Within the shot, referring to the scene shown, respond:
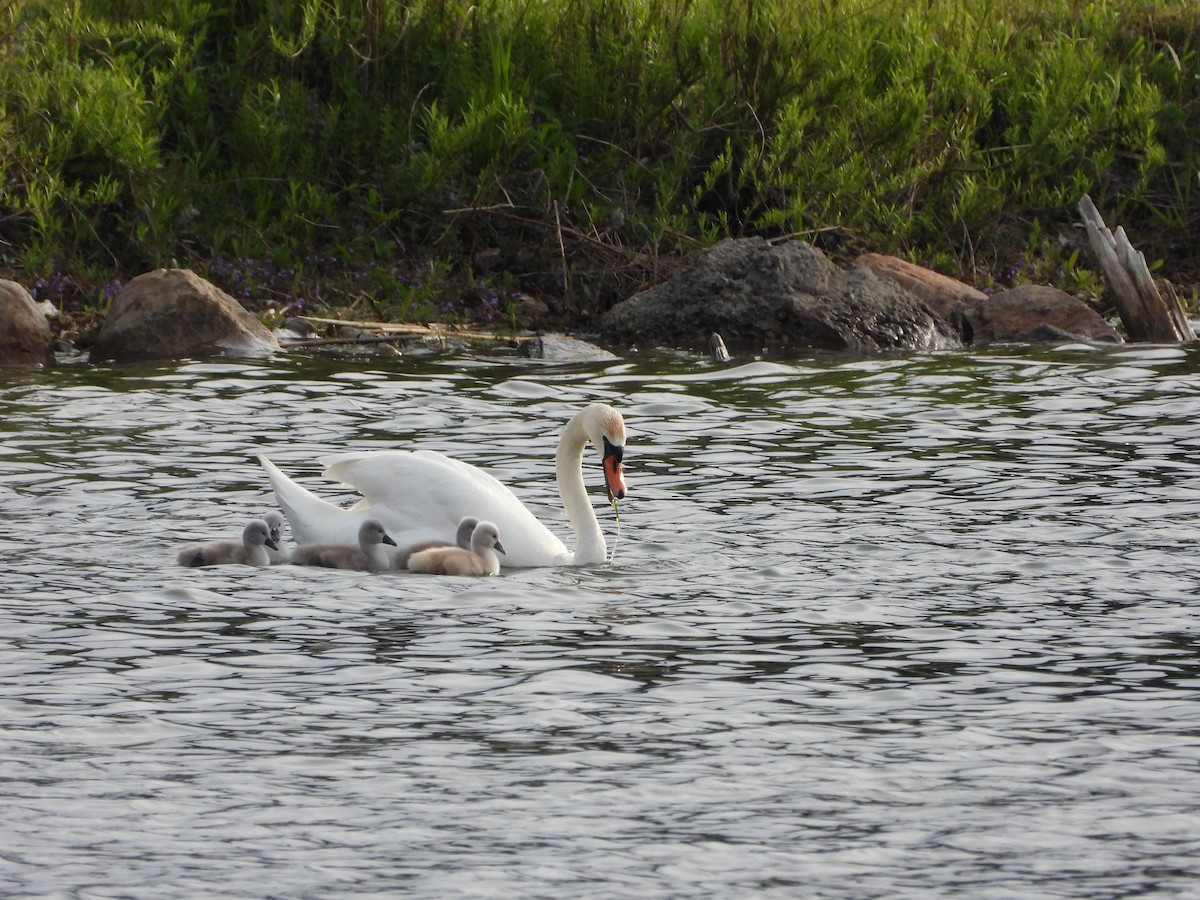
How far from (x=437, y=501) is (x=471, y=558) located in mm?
517

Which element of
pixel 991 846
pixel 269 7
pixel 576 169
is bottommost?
pixel 991 846

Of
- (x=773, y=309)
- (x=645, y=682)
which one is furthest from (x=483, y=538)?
(x=773, y=309)

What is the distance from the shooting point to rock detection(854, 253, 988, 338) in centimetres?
1526

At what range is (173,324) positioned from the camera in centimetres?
1355

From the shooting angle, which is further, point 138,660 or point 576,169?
point 576,169

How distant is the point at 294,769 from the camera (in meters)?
4.93

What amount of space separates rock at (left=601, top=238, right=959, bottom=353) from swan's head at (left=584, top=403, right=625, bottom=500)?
6.43 meters

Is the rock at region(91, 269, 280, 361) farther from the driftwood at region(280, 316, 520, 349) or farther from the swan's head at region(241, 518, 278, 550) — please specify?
the swan's head at region(241, 518, 278, 550)

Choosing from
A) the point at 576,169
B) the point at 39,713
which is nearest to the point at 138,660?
the point at 39,713

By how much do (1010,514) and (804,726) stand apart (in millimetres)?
3336

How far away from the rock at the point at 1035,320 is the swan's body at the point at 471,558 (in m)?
8.07

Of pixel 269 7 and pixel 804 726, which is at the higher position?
pixel 269 7

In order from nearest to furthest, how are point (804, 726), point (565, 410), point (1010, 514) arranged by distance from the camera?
point (804, 726)
point (1010, 514)
point (565, 410)

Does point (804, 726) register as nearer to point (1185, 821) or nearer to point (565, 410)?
point (1185, 821)
